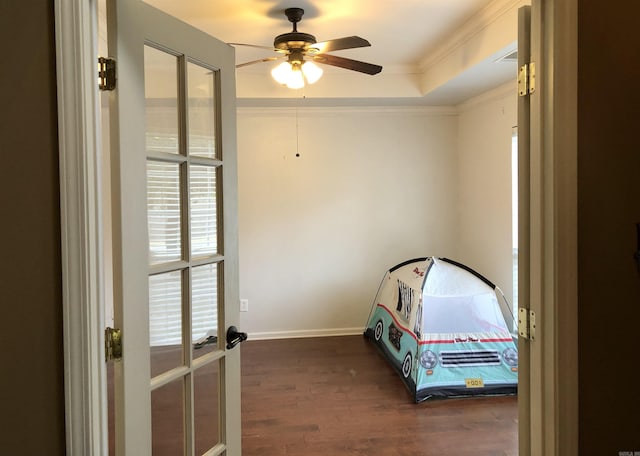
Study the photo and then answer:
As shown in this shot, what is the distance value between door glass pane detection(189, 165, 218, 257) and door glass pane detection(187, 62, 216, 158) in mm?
74

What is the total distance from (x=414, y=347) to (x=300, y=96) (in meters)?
2.48

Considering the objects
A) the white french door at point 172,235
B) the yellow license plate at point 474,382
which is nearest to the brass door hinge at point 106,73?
the white french door at point 172,235

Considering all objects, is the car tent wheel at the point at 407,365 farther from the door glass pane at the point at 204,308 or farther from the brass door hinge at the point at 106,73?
the brass door hinge at the point at 106,73

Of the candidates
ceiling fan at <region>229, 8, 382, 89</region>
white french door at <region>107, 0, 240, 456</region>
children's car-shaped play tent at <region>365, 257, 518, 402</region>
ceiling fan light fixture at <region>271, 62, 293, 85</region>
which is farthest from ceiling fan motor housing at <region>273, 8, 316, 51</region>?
children's car-shaped play tent at <region>365, 257, 518, 402</region>

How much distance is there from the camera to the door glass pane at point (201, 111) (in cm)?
153

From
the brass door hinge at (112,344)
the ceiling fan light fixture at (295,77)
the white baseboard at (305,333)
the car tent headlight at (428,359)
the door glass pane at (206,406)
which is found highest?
the ceiling fan light fixture at (295,77)

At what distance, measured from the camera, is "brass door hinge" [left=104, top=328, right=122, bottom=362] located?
1191 millimetres

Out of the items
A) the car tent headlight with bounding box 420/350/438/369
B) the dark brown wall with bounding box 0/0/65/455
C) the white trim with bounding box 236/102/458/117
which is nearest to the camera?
the dark brown wall with bounding box 0/0/65/455

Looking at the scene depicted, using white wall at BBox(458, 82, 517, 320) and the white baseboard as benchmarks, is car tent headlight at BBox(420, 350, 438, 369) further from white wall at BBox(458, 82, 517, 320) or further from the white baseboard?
the white baseboard

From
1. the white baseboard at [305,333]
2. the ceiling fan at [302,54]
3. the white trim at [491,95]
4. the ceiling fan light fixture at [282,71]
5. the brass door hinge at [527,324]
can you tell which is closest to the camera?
the brass door hinge at [527,324]

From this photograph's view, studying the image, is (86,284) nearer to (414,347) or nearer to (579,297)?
(579,297)

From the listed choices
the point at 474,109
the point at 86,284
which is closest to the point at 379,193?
the point at 474,109

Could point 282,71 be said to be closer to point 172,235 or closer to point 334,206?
point 172,235

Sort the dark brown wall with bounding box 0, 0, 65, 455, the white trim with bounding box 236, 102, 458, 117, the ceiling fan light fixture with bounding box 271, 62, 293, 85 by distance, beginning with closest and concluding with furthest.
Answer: the dark brown wall with bounding box 0, 0, 65, 455 < the ceiling fan light fixture with bounding box 271, 62, 293, 85 < the white trim with bounding box 236, 102, 458, 117
